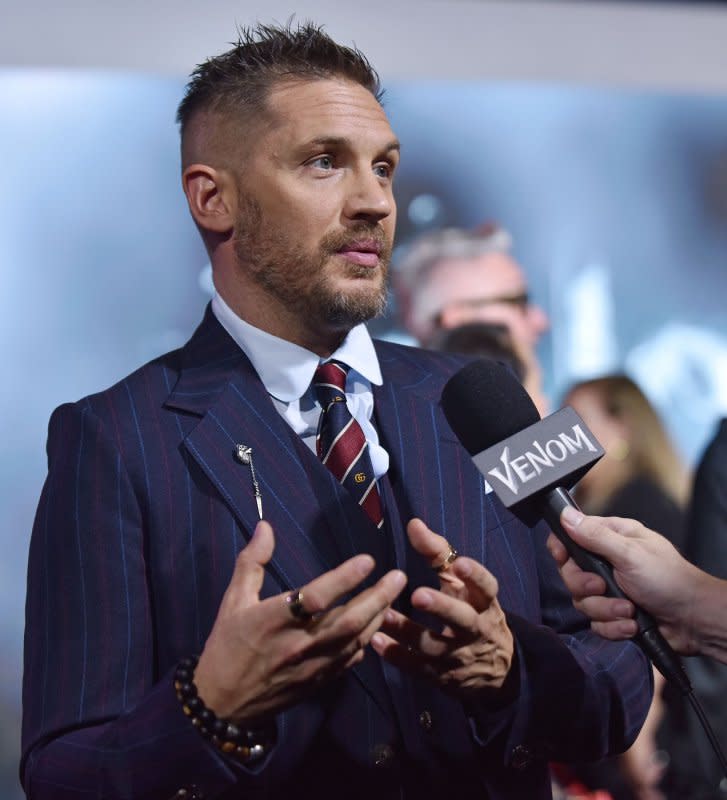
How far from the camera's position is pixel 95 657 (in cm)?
145

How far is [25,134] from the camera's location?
2766 mm

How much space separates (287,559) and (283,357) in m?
0.35

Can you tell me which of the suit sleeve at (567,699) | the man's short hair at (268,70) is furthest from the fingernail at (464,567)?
the man's short hair at (268,70)

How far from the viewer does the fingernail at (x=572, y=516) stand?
4.08 ft

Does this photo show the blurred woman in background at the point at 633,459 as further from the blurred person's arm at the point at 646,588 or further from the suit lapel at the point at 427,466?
the blurred person's arm at the point at 646,588

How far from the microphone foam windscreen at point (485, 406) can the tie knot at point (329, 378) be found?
23 cm

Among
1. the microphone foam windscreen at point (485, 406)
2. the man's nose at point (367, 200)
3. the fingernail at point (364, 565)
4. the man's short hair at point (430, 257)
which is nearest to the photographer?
the fingernail at point (364, 565)

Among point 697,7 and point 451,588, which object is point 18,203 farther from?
point 697,7

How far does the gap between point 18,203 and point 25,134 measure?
18 centimetres

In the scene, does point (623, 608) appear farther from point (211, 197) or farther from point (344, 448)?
point (211, 197)

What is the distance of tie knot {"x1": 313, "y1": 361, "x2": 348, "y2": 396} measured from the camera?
5.55 feet

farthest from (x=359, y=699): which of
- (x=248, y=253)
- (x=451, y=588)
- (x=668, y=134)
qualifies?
(x=668, y=134)

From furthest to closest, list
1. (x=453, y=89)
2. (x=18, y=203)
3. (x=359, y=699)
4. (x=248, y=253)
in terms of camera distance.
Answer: (x=453, y=89) → (x=18, y=203) → (x=248, y=253) → (x=359, y=699)

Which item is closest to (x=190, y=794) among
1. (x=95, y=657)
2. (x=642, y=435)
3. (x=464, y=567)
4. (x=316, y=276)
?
(x=95, y=657)
